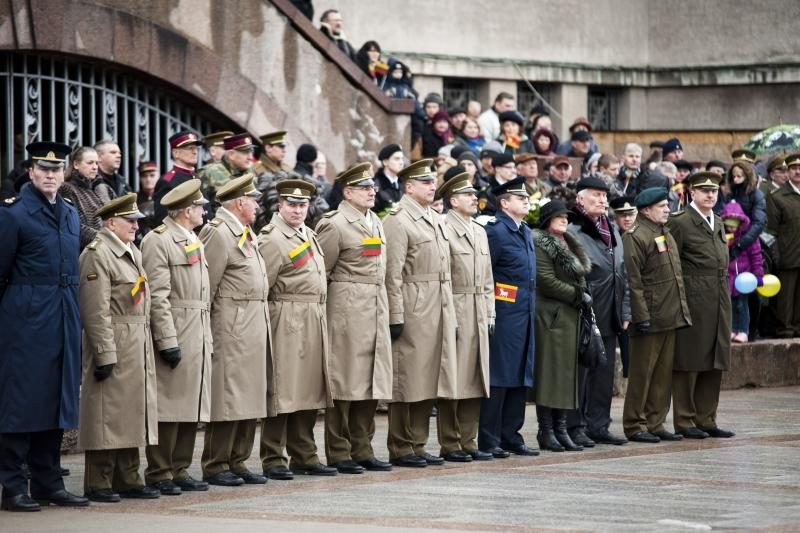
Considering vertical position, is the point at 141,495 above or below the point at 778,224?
below

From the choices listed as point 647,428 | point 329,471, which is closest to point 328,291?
point 329,471

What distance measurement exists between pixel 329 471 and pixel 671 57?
62.2 ft

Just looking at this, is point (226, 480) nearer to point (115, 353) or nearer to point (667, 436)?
point (115, 353)

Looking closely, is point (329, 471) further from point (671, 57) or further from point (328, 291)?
point (671, 57)

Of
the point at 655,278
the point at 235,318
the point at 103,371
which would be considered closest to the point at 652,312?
the point at 655,278

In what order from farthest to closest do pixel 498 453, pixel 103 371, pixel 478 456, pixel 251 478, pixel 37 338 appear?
pixel 498 453 < pixel 478 456 < pixel 251 478 < pixel 103 371 < pixel 37 338

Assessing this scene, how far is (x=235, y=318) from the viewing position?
13336 millimetres

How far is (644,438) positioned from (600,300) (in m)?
1.22

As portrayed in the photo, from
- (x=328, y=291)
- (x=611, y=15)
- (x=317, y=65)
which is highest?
(x=611, y=15)

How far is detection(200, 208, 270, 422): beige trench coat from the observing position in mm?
13289

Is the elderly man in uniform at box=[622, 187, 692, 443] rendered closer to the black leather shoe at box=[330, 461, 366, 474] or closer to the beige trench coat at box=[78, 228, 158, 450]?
the black leather shoe at box=[330, 461, 366, 474]

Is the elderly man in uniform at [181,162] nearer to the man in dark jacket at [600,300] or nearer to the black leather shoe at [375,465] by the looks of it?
the black leather shoe at [375,465]

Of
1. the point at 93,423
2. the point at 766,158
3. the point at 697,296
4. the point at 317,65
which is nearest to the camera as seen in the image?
the point at 93,423

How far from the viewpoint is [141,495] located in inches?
493
